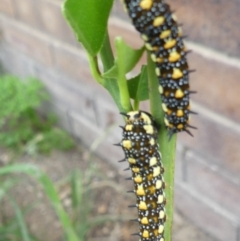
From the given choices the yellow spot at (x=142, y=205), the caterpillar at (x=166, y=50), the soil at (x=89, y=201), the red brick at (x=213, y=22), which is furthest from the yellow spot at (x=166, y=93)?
the soil at (x=89, y=201)

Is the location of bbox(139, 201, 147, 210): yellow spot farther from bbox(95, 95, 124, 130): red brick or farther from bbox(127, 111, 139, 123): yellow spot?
bbox(95, 95, 124, 130): red brick

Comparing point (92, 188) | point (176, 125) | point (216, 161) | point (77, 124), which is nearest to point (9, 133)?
point (77, 124)

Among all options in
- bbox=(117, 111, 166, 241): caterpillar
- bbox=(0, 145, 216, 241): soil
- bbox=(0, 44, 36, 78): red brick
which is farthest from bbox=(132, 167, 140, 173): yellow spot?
bbox=(0, 44, 36, 78): red brick

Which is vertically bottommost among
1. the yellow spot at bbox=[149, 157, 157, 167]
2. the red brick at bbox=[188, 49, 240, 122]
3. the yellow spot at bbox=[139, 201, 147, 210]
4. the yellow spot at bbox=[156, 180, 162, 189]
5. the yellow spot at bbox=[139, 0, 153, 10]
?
the red brick at bbox=[188, 49, 240, 122]

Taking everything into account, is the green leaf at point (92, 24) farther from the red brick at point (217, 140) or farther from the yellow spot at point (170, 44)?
the red brick at point (217, 140)

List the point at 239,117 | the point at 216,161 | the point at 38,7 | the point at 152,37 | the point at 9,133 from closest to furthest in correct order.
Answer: the point at 152,37 < the point at 239,117 < the point at 216,161 < the point at 38,7 < the point at 9,133

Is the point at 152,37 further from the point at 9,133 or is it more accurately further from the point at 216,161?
the point at 9,133
